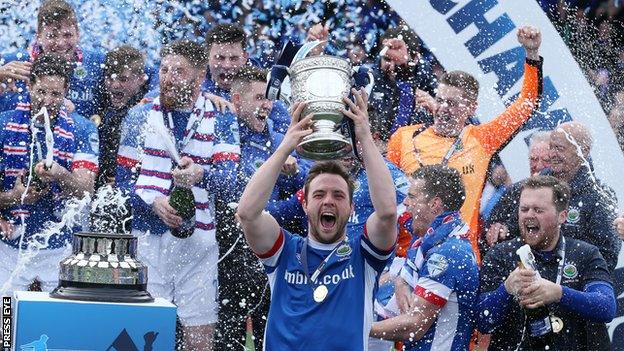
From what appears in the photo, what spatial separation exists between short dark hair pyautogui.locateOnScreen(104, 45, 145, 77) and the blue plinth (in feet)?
13.5

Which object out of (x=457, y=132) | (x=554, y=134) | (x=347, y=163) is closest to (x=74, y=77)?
(x=347, y=163)

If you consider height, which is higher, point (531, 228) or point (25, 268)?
point (531, 228)

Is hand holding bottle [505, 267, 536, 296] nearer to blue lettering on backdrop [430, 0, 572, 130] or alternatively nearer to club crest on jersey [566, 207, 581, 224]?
club crest on jersey [566, 207, 581, 224]

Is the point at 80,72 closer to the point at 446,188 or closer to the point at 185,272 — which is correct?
the point at 185,272

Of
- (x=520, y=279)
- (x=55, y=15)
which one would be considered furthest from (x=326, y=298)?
(x=55, y=15)

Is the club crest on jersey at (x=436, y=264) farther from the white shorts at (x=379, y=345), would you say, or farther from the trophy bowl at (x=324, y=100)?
the trophy bowl at (x=324, y=100)

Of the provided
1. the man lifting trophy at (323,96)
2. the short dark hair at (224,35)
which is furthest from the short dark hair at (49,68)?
the man lifting trophy at (323,96)

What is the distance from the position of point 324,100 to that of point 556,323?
93.1 inches

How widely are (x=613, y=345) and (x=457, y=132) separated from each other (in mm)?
1728

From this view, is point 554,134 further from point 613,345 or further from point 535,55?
point 613,345

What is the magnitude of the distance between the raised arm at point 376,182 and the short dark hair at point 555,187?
6.41 ft

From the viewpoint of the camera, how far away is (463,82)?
26.7ft

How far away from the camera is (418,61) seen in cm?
880

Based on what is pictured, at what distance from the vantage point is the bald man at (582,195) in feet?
25.6
